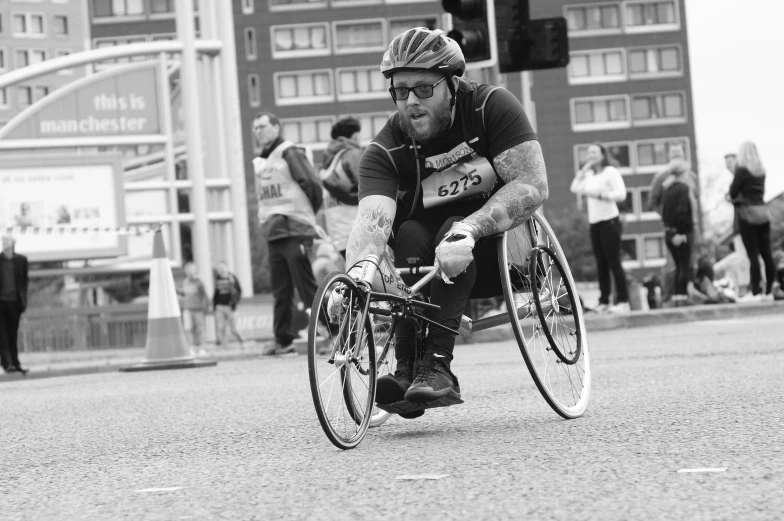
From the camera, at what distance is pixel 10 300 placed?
628 inches

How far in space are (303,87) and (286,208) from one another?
92868 mm

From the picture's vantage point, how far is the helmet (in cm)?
555

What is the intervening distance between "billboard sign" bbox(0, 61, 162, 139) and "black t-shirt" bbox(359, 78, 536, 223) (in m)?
17.5

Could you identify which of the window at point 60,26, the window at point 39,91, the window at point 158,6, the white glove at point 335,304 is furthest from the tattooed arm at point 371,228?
the window at point 39,91

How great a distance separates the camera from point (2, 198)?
79.2ft

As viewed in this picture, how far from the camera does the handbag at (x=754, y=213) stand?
56.3 feet

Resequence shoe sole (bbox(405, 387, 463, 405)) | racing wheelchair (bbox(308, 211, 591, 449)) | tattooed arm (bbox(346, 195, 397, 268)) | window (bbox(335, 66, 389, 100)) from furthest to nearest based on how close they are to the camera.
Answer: window (bbox(335, 66, 389, 100)) < tattooed arm (bbox(346, 195, 397, 268)) < shoe sole (bbox(405, 387, 463, 405)) < racing wheelchair (bbox(308, 211, 591, 449))

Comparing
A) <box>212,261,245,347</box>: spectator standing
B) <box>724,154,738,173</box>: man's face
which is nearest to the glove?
<box>724,154,738,173</box>: man's face

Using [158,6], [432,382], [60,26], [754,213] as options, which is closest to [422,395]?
[432,382]

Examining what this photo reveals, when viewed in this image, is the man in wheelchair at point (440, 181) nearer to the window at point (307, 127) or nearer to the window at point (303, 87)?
the window at point (307, 127)

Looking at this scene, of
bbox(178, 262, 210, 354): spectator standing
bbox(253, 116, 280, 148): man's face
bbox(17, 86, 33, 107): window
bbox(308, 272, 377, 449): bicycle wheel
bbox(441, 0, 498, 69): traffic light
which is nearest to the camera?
bbox(308, 272, 377, 449): bicycle wheel

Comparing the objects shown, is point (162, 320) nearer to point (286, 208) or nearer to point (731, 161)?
point (286, 208)

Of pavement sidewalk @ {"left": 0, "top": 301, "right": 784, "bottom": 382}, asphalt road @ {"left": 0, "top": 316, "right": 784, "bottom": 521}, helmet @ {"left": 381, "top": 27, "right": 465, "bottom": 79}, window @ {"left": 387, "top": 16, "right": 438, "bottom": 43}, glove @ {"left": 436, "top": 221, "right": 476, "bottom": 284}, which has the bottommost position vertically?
pavement sidewalk @ {"left": 0, "top": 301, "right": 784, "bottom": 382}

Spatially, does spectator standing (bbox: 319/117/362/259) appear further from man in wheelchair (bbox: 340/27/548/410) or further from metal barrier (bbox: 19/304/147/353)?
metal barrier (bbox: 19/304/147/353)
